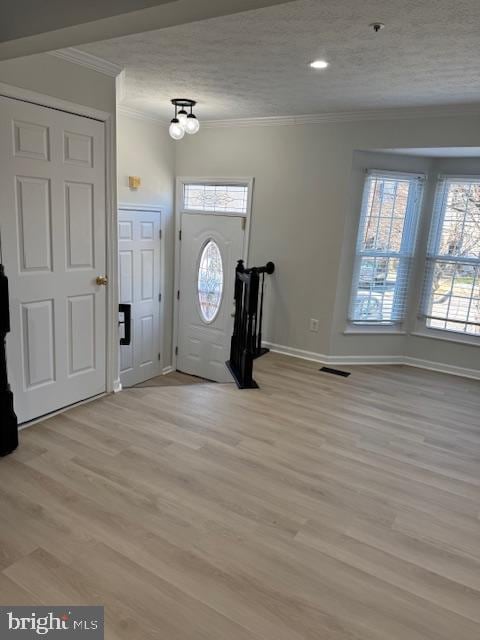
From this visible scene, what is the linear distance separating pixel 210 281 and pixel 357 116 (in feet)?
7.85

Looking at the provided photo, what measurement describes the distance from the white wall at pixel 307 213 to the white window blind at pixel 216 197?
16 cm

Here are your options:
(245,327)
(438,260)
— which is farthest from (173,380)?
(438,260)

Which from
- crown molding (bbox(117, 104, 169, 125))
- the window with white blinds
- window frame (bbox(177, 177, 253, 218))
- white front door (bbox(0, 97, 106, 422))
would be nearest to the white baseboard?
the window with white blinds

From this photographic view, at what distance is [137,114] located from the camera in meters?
4.61

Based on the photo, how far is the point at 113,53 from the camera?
2.87 m

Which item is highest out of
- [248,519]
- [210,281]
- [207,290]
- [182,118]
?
[182,118]

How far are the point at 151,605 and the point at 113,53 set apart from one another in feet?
10.1

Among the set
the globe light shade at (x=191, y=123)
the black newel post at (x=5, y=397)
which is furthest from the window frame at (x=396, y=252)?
the black newel post at (x=5, y=397)

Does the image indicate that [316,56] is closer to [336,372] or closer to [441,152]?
[441,152]

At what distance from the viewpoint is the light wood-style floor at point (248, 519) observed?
1.70 metres

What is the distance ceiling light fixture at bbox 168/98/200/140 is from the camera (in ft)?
12.3

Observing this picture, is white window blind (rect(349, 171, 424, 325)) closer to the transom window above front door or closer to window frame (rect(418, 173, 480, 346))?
window frame (rect(418, 173, 480, 346))

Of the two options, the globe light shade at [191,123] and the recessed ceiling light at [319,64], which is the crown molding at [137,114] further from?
the recessed ceiling light at [319,64]

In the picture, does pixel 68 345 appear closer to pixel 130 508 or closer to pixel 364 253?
pixel 130 508
